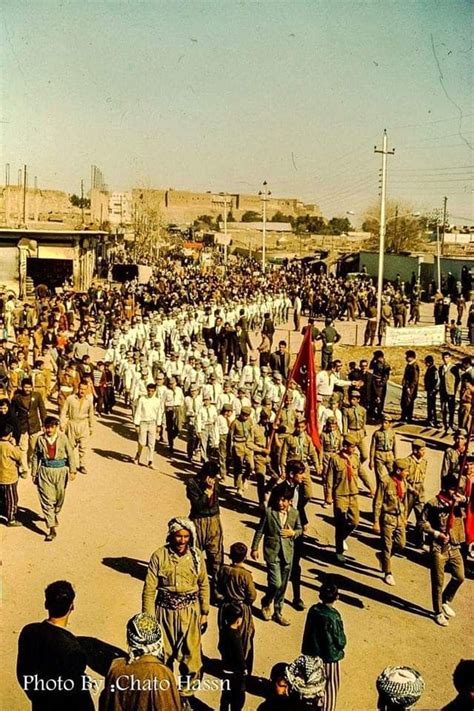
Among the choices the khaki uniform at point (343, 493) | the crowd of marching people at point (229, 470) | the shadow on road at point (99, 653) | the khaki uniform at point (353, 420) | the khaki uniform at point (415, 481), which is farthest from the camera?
the khaki uniform at point (353, 420)

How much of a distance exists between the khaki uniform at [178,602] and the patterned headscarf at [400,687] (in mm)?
1984

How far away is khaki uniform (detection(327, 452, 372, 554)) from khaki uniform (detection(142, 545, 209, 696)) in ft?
10.6

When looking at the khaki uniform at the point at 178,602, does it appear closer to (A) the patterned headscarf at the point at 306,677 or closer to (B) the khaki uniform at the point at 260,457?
(A) the patterned headscarf at the point at 306,677

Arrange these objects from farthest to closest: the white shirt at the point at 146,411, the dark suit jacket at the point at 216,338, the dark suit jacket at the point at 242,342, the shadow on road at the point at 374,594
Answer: the dark suit jacket at the point at 242,342
the dark suit jacket at the point at 216,338
the white shirt at the point at 146,411
the shadow on road at the point at 374,594

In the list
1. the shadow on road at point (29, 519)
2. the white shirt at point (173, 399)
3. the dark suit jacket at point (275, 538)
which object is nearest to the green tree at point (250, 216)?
the white shirt at point (173, 399)

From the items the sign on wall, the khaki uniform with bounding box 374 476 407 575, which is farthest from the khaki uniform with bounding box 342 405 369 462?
the sign on wall

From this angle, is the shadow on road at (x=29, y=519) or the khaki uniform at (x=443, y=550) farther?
the shadow on road at (x=29, y=519)

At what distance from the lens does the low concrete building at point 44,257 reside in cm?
3030

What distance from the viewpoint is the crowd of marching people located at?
471 centimetres

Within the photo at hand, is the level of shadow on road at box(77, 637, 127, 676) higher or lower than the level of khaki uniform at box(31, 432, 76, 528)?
lower

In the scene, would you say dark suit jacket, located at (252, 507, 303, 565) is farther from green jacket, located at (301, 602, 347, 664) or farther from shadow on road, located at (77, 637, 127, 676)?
shadow on road, located at (77, 637, 127, 676)

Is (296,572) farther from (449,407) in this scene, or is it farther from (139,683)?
(449,407)

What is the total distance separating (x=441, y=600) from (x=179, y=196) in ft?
444

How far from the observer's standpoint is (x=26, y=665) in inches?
178
